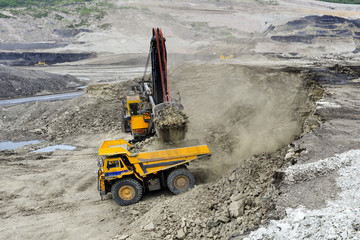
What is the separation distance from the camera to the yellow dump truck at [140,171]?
8.74m

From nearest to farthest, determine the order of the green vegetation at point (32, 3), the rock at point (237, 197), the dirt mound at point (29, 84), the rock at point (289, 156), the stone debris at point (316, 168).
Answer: the stone debris at point (316, 168) → the rock at point (237, 197) → the rock at point (289, 156) → the dirt mound at point (29, 84) → the green vegetation at point (32, 3)

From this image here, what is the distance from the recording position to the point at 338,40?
36.8 meters

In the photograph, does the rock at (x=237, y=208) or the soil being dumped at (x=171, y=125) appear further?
the soil being dumped at (x=171, y=125)

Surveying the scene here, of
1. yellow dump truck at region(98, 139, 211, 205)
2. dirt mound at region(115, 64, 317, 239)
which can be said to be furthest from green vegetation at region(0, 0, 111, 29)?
yellow dump truck at region(98, 139, 211, 205)

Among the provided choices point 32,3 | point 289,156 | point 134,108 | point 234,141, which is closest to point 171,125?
point 134,108

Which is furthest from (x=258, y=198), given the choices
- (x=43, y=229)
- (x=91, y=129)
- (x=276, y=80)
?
(x=91, y=129)

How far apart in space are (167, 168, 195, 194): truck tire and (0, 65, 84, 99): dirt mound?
20.9m

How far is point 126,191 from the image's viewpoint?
8.97m

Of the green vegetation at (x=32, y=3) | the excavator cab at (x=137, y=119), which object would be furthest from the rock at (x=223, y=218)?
the green vegetation at (x=32, y=3)

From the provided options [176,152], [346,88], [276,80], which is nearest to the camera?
[176,152]

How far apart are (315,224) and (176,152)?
18.2ft

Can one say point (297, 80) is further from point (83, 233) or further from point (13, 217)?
point (13, 217)

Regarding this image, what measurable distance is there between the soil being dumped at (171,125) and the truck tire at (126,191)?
5.89ft

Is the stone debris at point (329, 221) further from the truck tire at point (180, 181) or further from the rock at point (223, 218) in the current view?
the truck tire at point (180, 181)
